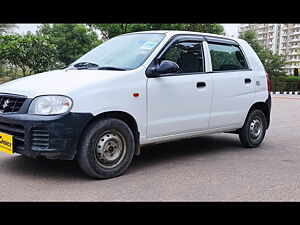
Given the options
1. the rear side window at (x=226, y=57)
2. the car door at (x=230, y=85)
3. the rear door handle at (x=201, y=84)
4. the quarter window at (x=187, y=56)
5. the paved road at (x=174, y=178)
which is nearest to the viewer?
the paved road at (x=174, y=178)

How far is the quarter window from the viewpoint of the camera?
5.19 metres

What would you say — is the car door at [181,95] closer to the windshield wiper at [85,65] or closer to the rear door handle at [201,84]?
the rear door handle at [201,84]

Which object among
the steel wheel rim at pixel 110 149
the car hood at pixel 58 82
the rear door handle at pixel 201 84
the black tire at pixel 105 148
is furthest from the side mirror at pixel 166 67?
the steel wheel rim at pixel 110 149

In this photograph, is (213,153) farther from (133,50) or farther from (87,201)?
(87,201)

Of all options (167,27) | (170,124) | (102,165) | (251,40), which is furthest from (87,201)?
(251,40)

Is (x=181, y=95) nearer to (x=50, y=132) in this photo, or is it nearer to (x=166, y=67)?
(x=166, y=67)

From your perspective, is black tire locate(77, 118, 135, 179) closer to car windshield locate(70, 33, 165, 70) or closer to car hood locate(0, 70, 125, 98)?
car hood locate(0, 70, 125, 98)

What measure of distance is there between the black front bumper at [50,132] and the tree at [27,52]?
15.1 meters

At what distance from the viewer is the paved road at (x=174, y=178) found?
3.88 meters

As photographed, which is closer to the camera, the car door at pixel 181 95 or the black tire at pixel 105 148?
the black tire at pixel 105 148

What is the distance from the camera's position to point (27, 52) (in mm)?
18719

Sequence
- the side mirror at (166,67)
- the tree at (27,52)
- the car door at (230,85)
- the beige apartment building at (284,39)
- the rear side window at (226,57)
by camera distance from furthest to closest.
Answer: the beige apartment building at (284,39) → the tree at (27,52) → the rear side window at (226,57) → the car door at (230,85) → the side mirror at (166,67)

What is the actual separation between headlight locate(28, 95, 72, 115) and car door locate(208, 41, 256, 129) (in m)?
2.37

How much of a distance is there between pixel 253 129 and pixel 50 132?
12.4 feet
